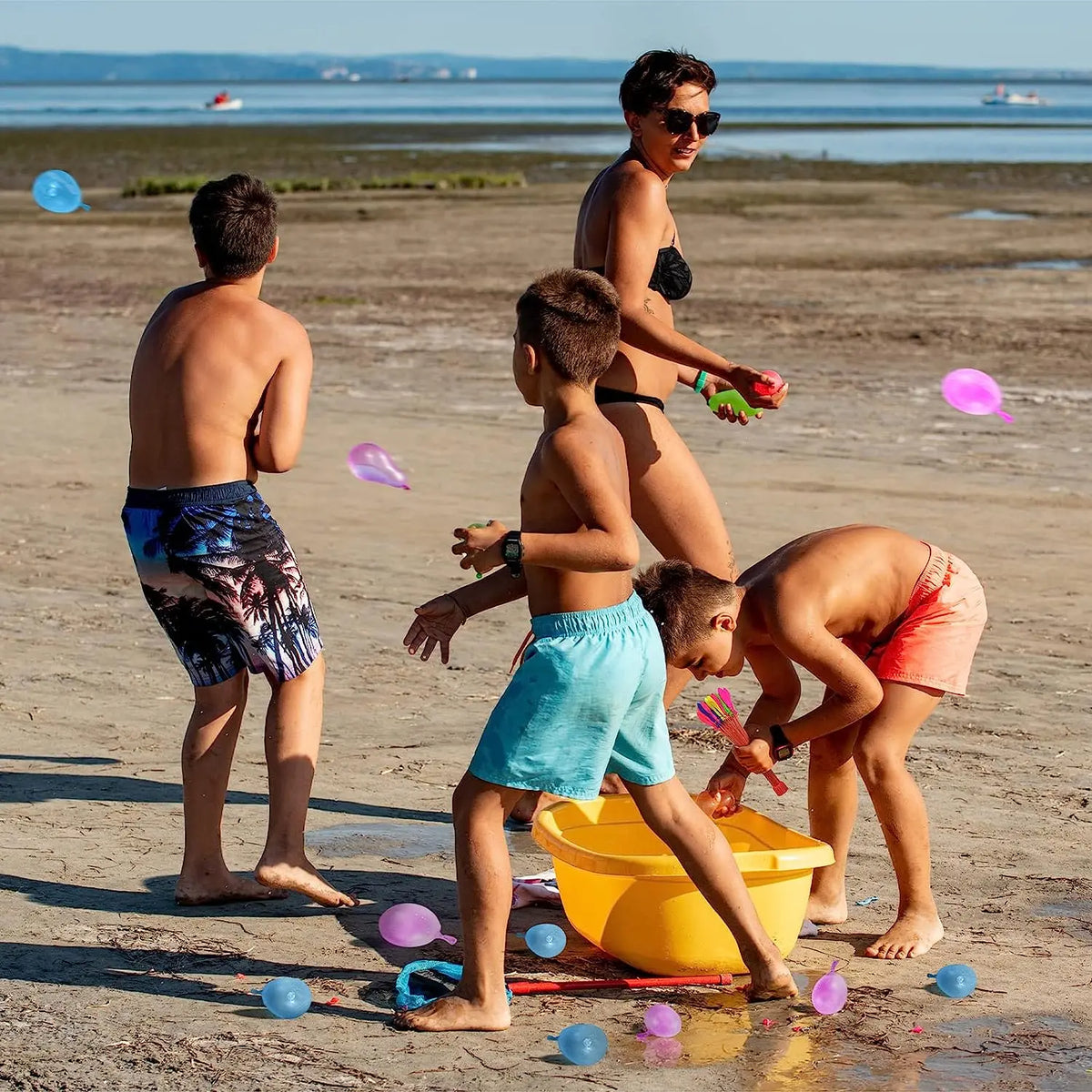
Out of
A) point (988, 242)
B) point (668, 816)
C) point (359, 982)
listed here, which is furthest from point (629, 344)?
point (988, 242)

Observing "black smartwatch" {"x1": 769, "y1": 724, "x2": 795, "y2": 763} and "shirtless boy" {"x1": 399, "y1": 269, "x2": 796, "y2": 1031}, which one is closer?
"shirtless boy" {"x1": 399, "y1": 269, "x2": 796, "y2": 1031}

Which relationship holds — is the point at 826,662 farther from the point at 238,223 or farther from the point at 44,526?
the point at 44,526

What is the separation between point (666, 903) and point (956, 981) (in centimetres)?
67

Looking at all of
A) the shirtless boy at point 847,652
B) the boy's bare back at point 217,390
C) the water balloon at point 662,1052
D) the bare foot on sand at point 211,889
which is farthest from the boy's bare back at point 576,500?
the bare foot on sand at point 211,889

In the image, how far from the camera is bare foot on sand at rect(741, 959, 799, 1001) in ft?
12.5

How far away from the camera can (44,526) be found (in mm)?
8766

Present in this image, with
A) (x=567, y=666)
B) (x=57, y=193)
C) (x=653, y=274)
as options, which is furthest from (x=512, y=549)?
(x=57, y=193)

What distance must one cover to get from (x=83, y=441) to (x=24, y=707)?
5.26 metres

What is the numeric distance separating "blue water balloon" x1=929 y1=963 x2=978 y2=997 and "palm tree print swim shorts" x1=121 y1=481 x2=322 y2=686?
1693 mm

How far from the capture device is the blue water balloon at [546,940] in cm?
405

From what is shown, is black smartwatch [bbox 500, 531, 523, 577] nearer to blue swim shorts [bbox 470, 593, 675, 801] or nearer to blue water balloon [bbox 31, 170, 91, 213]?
blue swim shorts [bbox 470, 593, 675, 801]

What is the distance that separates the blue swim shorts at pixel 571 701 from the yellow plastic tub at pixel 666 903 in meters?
0.34

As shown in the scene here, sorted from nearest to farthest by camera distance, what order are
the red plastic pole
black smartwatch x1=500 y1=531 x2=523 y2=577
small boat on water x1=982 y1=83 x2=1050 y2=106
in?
black smartwatch x1=500 y1=531 x2=523 y2=577
the red plastic pole
small boat on water x1=982 y1=83 x2=1050 y2=106

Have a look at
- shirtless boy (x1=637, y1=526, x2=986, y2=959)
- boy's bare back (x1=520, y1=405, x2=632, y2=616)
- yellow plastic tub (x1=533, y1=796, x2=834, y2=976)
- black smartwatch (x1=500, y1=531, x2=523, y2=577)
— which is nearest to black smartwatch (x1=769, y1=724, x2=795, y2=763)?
shirtless boy (x1=637, y1=526, x2=986, y2=959)
